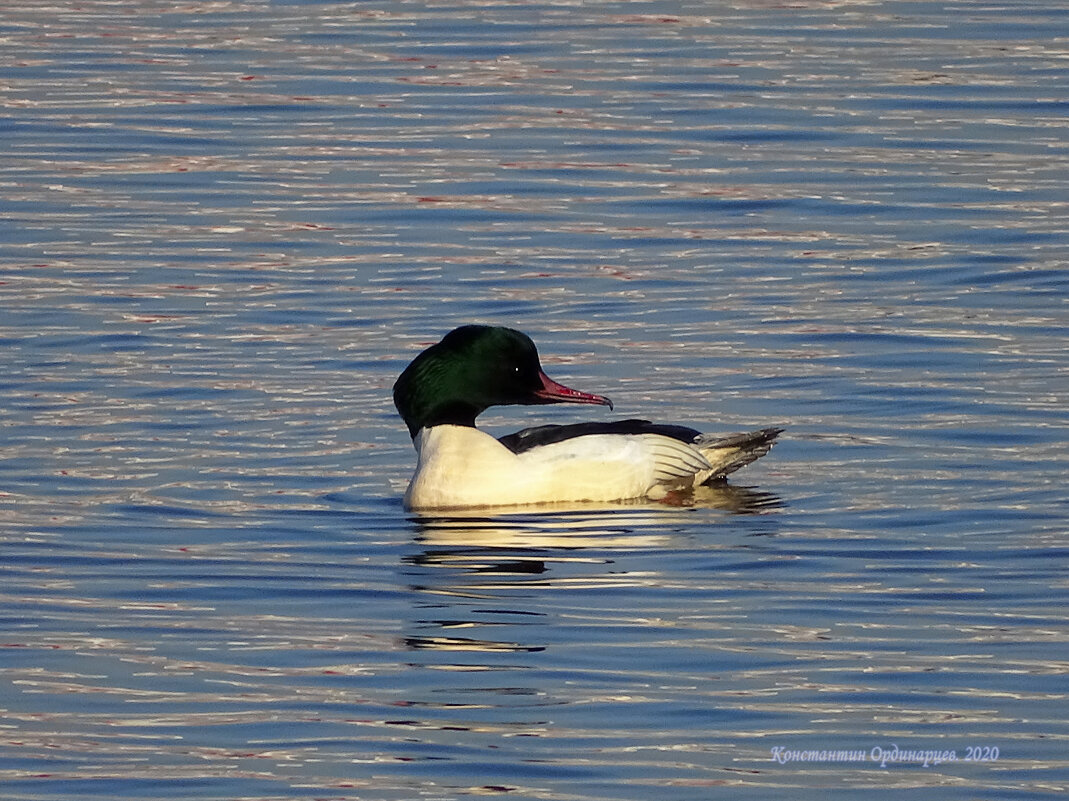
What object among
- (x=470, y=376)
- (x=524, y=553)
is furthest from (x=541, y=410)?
(x=524, y=553)

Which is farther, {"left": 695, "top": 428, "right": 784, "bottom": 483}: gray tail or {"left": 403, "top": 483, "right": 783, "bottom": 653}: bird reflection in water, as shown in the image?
{"left": 695, "top": 428, "right": 784, "bottom": 483}: gray tail

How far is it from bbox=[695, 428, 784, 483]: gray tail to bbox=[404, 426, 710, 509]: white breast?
8cm

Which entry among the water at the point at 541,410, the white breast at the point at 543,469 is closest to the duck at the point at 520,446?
the white breast at the point at 543,469

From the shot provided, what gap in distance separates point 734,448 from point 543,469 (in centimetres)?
96

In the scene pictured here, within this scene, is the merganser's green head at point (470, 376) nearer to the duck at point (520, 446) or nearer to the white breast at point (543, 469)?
the duck at point (520, 446)

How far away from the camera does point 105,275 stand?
16.7 meters

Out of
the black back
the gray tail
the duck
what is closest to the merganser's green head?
the duck

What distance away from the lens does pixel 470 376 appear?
473 inches

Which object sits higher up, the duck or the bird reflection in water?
the duck

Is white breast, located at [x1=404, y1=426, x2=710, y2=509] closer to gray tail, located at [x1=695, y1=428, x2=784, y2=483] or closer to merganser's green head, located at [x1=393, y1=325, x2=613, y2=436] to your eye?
gray tail, located at [x1=695, y1=428, x2=784, y2=483]

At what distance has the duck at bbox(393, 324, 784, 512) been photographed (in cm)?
1167

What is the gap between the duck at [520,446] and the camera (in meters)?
11.7

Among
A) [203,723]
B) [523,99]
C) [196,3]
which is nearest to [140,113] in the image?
[523,99]

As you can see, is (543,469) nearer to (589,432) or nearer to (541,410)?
(589,432)
